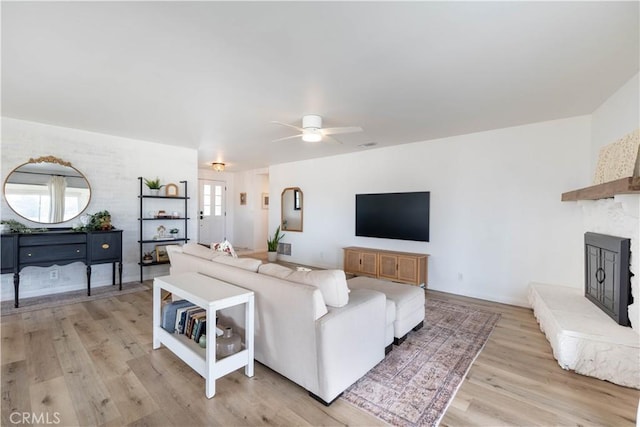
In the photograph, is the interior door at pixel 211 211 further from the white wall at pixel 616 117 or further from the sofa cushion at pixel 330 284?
the white wall at pixel 616 117

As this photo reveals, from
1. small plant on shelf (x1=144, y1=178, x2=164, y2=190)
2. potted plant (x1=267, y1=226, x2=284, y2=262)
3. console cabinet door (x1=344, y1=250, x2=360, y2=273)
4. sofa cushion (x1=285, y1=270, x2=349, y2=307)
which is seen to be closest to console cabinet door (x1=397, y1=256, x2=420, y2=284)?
console cabinet door (x1=344, y1=250, x2=360, y2=273)

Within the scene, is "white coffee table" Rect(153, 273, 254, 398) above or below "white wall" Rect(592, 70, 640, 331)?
below

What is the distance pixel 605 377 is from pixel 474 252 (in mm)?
2142

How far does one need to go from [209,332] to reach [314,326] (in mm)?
736

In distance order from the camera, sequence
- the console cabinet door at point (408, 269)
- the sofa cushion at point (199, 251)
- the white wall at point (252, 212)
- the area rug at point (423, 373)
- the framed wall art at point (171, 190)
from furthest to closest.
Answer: the white wall at point (252, 212) < the framed wall art at point (171, 190) < the console cabinet door at point (408, 269) < the sofa cushion at point (199, 251) < the area rug at point (423, 373)

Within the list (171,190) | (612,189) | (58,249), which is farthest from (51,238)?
(612,189)

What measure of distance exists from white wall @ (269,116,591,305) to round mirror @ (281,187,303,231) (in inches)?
69.7

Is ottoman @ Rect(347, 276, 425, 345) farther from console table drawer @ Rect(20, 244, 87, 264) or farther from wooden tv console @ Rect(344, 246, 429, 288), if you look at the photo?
console table drawer @ Rect(20, 244, 87, 264)

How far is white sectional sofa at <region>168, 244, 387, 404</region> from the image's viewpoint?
1854 millimetres

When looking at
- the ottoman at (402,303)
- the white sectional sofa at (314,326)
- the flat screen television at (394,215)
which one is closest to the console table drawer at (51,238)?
the white sectional sofa at (314,326)

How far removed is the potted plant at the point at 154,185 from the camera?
16.2 ft

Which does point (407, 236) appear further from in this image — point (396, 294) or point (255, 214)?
point (255, 214)

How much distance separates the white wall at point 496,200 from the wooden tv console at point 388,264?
0.27m

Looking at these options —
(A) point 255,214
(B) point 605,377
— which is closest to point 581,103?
(B) point 605,377
